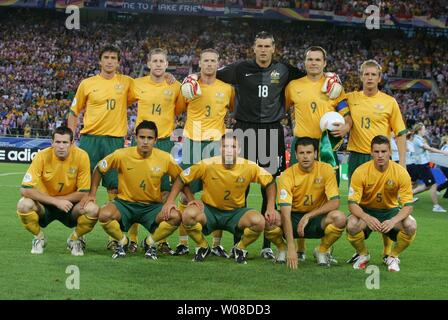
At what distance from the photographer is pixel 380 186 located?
7652 mm

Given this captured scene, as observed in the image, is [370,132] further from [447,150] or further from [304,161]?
[447,150]

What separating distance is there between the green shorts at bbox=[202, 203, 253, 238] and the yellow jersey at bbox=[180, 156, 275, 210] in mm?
76

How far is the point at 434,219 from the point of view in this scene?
42.8 feet

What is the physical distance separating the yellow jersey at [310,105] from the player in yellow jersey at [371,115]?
15 cm

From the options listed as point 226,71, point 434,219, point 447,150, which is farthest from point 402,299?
point 447,150

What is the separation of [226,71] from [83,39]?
93.3 feet

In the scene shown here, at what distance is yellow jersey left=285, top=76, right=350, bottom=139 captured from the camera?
816cm

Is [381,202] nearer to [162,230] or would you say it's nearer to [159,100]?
[162,230]

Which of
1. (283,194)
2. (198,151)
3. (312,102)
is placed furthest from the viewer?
(198,151)

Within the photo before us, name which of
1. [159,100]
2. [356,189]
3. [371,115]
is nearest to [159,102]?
[159,100]

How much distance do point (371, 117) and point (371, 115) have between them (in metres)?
0.02

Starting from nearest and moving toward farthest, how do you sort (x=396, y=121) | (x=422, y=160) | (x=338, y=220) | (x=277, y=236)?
(x=338, y=220) → (x=277, y=236) → (x=396, y=121) → (x=422, y=160)

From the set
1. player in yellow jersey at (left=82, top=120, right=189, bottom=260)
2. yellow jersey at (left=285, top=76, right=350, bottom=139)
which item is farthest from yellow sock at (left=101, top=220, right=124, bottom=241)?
yellow jersey at (left=285, top=76, right=350, bottom=139)

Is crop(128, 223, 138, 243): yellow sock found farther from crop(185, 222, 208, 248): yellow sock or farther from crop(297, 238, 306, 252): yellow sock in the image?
crop(297, 238, 306, 252): yellow sock
